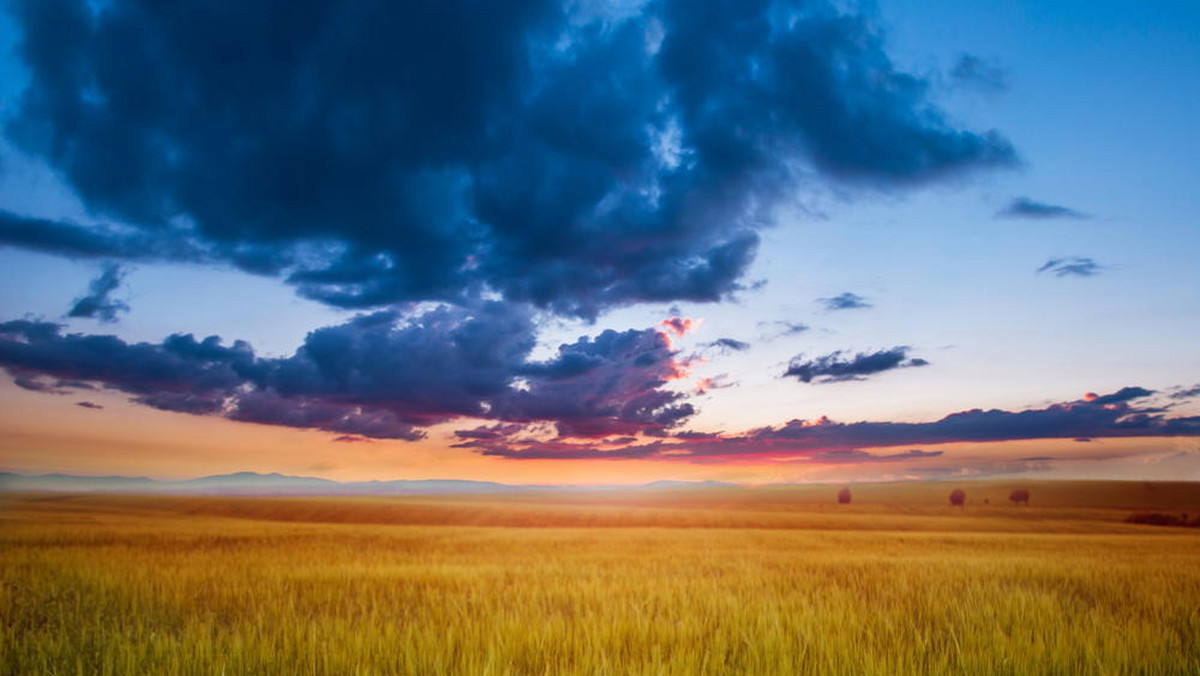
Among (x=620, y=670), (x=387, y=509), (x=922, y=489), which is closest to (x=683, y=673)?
(x=620, y=670)

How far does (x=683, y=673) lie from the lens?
389 cm

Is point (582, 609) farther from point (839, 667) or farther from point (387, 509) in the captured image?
point (387, 509)

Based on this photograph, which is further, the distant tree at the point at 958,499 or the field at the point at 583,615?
Result: the distant tree at the point at 958,499

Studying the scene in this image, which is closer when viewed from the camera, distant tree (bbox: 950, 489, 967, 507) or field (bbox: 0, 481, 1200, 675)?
field (bbox: 0, 481, 1200, 675)

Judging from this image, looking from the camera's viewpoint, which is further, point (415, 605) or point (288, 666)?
point (415, 605)

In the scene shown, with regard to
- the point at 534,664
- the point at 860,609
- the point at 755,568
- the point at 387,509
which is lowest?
the point at 387,509

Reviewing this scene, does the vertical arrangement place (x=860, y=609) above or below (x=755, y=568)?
above

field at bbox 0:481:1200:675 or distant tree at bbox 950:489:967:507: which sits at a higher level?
field at bbox 0:481:1200:675

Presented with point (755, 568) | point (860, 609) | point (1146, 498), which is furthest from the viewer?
point (1146, 498)

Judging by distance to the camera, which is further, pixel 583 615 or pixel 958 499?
pixel 958 499

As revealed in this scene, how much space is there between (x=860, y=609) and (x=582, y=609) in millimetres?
2874

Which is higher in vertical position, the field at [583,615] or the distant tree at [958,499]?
the field at [583,615]

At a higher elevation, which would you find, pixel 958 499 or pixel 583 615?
pixel 583 615

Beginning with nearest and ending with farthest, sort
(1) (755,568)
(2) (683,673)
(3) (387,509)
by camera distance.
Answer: (2) (683,673) → (1) (755,568) → (3) (387,509)
